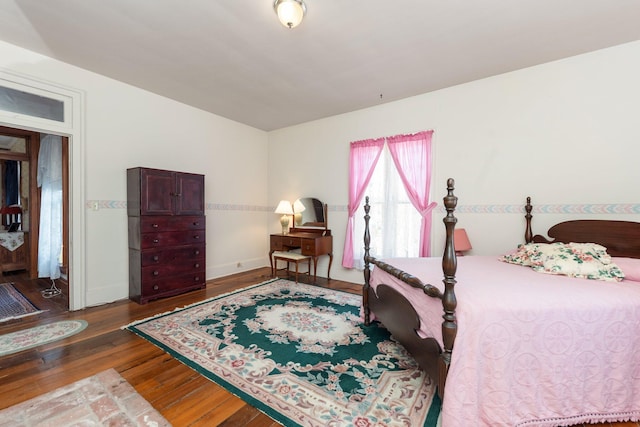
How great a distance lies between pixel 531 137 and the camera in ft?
9.69

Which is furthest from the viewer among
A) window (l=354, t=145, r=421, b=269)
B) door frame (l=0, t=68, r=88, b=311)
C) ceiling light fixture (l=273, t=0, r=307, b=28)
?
window (l=354, t=145, r=421, b=269)

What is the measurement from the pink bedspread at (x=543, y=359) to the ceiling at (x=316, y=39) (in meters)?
2.18

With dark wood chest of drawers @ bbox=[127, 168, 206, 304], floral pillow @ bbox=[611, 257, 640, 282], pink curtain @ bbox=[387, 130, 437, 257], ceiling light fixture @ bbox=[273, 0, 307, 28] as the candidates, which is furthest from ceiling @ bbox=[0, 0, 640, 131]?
floral pillow @ bbox=[611, 257, 640, 282]

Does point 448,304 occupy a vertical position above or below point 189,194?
below

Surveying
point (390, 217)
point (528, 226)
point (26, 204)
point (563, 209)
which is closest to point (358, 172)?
point (390, 217)

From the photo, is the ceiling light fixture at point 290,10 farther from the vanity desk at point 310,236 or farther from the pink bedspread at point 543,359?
the vanity desk at point 310,236

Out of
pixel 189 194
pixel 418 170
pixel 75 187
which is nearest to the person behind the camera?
pixel 75 187

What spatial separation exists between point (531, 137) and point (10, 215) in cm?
865

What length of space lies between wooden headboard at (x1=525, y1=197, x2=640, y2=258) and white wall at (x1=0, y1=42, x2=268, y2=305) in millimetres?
4414

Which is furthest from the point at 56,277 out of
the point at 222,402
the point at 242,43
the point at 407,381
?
the point at 407,381

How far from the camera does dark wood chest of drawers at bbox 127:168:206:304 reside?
3.27 meters

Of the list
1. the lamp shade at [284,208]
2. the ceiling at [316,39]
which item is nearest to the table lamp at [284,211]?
the lamp shade at [284,208]

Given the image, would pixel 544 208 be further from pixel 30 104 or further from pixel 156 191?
pixel 30 104

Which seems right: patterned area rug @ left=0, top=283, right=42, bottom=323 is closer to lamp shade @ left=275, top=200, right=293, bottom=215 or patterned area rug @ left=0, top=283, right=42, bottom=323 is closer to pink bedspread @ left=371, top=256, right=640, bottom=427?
lamp shade @ left=275, top=200, right=293, bottom=215
